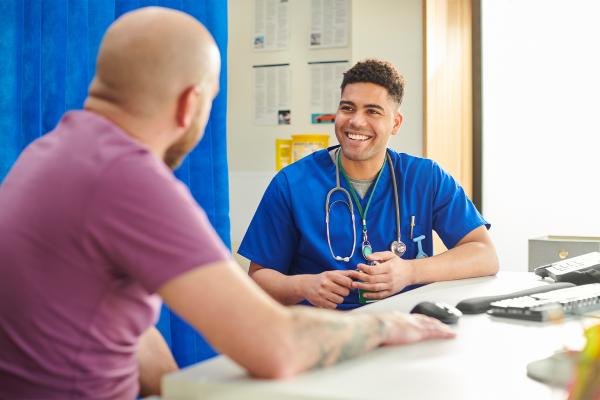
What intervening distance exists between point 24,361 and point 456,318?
2.38 ft

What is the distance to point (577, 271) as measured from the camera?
170 centimetres

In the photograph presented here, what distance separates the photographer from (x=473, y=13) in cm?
390

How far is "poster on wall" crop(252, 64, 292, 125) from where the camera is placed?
378 centimetres

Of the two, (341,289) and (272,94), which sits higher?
(272,94)

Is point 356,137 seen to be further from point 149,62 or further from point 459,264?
point 149,62

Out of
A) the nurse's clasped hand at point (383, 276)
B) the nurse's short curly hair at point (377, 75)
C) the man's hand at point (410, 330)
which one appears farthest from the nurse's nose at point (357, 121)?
the man's hand at point (410, 330)

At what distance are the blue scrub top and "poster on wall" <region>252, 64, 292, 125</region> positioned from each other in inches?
66.8

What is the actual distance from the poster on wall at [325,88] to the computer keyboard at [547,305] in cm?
233

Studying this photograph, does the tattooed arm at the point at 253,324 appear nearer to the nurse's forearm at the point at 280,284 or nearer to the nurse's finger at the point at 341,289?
the nurse's finger at the point at 341,289

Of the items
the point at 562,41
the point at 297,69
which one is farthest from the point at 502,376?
the point at 562,41

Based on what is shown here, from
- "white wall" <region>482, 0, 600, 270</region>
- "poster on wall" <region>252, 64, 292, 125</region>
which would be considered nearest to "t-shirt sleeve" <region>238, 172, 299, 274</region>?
"poster on wall" <region>252, 64, 292, 125</region>

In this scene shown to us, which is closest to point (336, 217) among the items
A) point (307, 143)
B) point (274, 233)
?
point (274, 233)

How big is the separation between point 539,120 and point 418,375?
319 centimetres

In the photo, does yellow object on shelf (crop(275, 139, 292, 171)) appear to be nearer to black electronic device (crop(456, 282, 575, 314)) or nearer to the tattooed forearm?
black electronic device (crop(456, 282, 575, 314))
